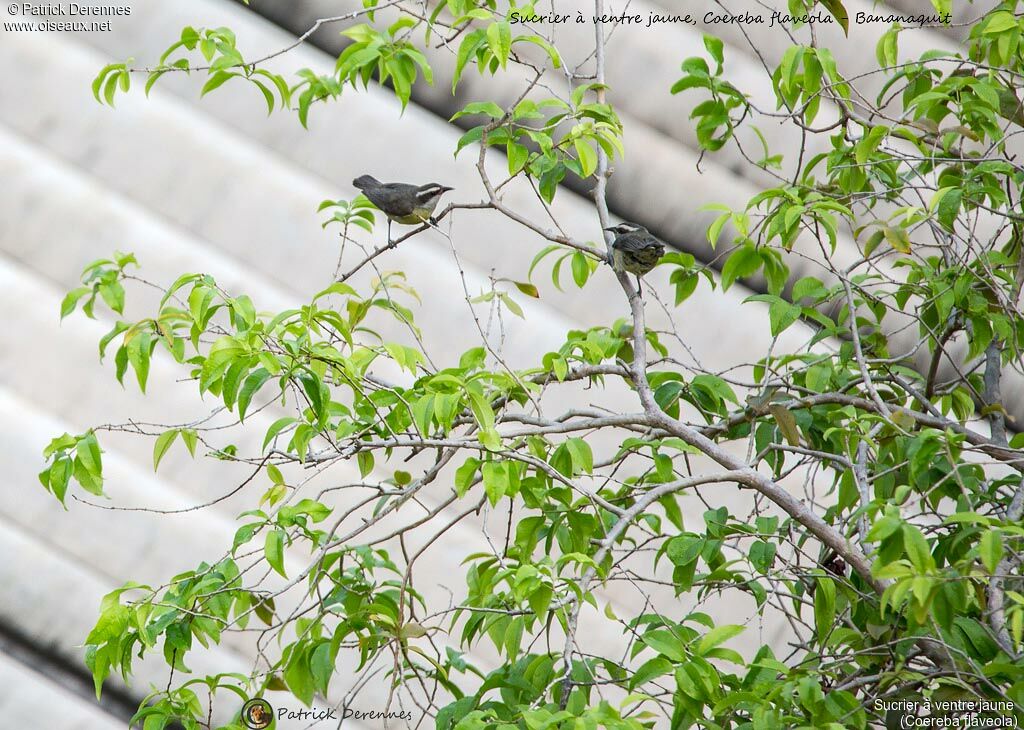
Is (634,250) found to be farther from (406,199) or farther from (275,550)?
(275,550)

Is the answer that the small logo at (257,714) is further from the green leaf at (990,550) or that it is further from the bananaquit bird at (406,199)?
the green leaf at (990,550)

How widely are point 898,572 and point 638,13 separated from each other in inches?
75.8

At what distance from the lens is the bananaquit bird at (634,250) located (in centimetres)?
149

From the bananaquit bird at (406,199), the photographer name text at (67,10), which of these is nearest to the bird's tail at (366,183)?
the bananaquit bird at (406,199)

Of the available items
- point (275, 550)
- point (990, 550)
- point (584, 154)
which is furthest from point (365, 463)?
point (990, 550)

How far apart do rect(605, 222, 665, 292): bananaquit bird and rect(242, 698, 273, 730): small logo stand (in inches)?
33.0

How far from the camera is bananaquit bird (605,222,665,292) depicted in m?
1.49

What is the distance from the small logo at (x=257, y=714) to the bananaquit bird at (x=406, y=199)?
75 centimetres

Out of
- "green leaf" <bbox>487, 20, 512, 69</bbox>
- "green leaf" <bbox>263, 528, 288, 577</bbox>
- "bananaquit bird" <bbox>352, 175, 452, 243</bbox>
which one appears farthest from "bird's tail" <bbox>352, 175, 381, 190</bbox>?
"green leaf" <bbox>263, 528, 288, 577</bbox>

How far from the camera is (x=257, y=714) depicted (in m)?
1.34

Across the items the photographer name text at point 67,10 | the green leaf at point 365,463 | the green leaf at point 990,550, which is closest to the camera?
the green leaf at point 990,550

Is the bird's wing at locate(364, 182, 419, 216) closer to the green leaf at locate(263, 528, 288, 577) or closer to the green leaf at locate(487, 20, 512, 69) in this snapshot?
the green leaf at locate(487, 20, 512, 69)

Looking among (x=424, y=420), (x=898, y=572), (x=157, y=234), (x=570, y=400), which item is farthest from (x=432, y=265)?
(x=898, y=572)

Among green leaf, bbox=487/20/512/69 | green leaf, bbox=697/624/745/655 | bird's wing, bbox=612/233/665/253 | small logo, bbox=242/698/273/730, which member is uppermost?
green leaf, bbox=487/20/512/69
